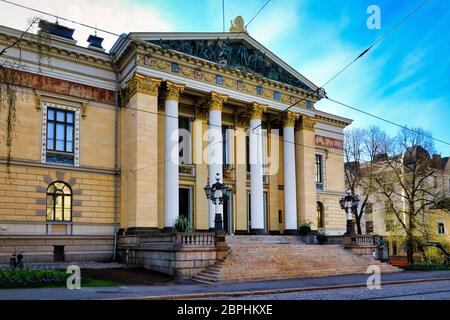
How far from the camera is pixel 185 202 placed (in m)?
31.5

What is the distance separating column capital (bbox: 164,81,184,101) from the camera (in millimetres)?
28784

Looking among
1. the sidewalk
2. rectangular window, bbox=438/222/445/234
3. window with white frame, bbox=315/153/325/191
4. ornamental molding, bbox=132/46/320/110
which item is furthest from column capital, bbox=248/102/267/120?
rectangular window, bbox=438/222/445/234

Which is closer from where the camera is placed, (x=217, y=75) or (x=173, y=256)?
(x=173, y=256)

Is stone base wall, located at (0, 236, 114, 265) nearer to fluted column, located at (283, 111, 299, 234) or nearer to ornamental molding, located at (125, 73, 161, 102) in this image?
ornamental molding, located at (125, 73, 161, 102)

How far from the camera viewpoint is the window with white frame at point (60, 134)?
1065 inches

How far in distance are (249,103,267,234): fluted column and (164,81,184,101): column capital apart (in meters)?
5.25

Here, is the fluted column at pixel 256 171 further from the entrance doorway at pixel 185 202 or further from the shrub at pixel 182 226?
the shrub at pixel 182 226

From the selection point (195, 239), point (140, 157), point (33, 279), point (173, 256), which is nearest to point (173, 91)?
point (140, 157)

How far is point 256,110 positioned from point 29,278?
19.3 meters

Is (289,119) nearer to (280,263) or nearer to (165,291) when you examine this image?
(280,263)

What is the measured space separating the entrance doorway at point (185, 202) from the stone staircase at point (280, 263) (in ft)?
13.6

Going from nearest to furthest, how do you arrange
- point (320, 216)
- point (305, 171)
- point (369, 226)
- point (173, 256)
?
point (173, 256) < point (305, 171) < point (320, 216) < point (369, 226)

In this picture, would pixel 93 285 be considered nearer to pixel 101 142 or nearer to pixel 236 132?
pixel 101 142
